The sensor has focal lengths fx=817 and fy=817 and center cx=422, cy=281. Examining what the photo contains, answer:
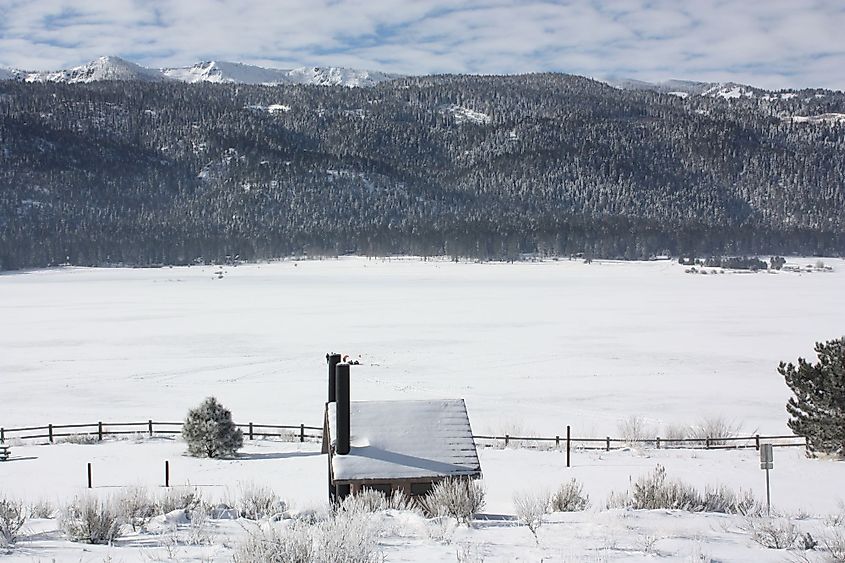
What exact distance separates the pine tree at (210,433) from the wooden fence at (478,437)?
207 centimetres

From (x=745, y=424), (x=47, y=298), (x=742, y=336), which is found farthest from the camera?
(x=47, y=298)

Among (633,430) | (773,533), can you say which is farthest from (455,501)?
(633,430)

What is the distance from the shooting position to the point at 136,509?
11109 millimetres

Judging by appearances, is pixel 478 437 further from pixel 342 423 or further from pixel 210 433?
pixel 342 423

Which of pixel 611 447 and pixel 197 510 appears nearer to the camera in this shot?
pixel 197 510

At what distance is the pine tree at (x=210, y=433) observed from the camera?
21.0 metres

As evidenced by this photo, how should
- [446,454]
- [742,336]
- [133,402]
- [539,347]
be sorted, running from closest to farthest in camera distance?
[446,454], [133,402], [539,347], [742,336]

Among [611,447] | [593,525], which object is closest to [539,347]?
[611,447]

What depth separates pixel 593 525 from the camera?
9875 millimetres

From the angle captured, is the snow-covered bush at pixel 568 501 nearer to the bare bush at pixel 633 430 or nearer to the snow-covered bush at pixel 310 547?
the snow-covered bush at pixel 310 547

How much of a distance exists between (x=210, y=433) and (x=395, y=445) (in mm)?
8111

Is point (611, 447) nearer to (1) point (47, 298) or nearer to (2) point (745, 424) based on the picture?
(2) point (745, 424)

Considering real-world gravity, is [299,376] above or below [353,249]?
below

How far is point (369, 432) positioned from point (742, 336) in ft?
116
